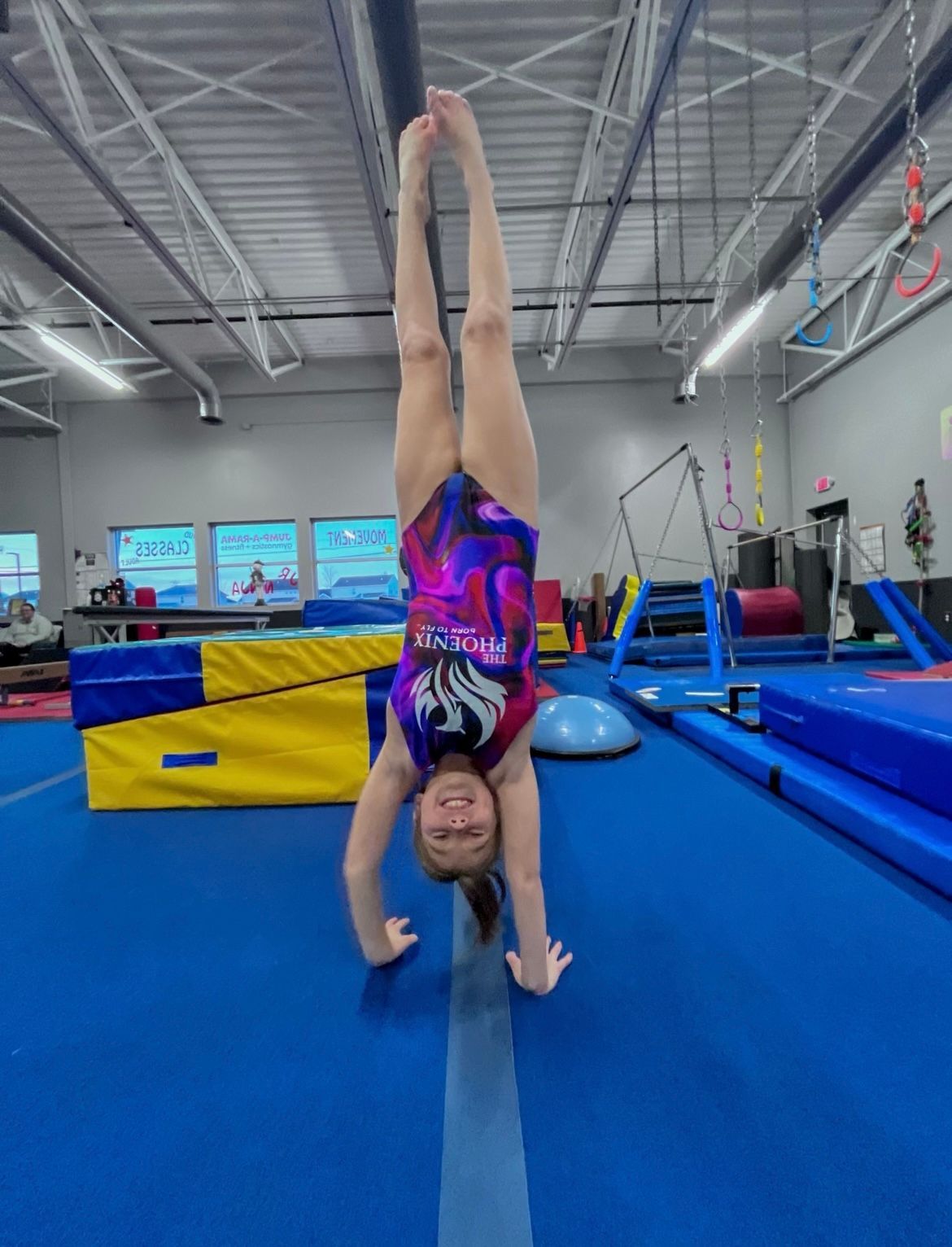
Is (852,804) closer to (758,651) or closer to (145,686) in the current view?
(145,686)

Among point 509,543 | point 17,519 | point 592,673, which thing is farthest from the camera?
point 17,519

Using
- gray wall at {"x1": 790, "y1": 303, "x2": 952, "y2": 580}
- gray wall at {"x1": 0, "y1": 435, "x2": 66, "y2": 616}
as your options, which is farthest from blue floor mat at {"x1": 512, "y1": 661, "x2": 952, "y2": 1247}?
gray wall at {"x1": 0, "y1": 435, "x2": 66, "y2": 616}

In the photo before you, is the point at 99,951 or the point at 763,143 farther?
the point at 763,143

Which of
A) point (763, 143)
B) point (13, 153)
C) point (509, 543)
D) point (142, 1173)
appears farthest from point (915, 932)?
point (13, 153)

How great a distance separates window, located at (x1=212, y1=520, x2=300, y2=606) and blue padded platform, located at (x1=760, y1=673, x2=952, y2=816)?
348 inches

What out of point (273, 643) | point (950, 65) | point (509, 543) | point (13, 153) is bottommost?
point (273, 643)

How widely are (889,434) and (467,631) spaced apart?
8497 mm

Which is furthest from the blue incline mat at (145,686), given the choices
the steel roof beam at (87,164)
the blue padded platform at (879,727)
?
the steel roof beam at (87,164)

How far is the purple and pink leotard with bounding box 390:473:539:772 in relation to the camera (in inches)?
53.9

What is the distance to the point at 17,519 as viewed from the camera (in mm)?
10008

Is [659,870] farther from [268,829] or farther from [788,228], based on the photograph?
[788,228]

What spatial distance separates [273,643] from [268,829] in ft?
2.32

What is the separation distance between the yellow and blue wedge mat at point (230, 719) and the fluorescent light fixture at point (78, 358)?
6.28 metres

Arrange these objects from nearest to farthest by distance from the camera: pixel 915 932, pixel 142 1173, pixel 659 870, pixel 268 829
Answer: pixel 142 1173, pixel 915 932, pixel 659 870, pixel 268 829
